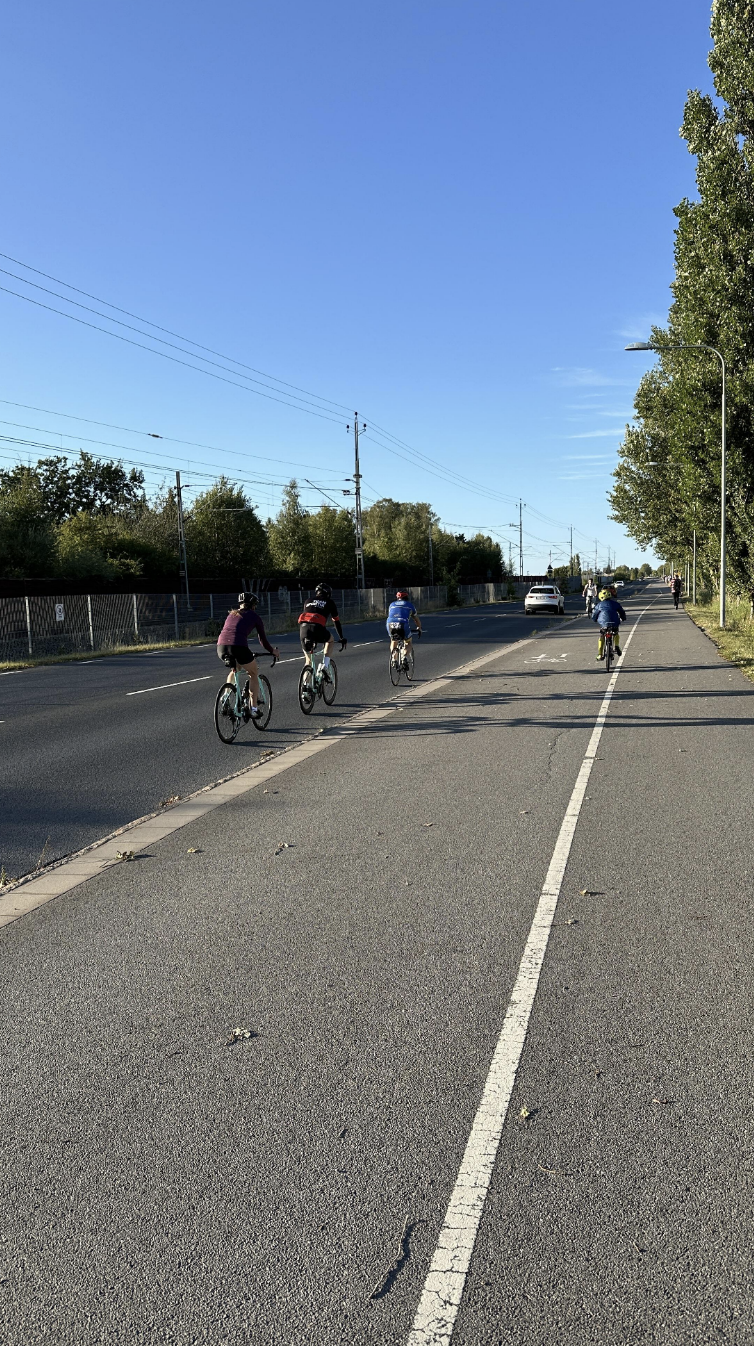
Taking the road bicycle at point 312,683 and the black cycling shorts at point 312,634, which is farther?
the road bicycle at point 312,683

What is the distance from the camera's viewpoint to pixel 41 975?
15.7ft

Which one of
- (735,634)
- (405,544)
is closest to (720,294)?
(735,634)

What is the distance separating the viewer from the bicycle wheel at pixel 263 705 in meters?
13.0

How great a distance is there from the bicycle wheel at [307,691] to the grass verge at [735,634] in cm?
798

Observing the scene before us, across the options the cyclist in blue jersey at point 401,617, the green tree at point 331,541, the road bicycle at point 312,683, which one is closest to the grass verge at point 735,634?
the cyclist in blue jersey at point 401,617

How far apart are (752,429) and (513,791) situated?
24784mm

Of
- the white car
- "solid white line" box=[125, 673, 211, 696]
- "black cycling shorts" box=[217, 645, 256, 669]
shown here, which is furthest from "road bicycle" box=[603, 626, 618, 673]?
the white car

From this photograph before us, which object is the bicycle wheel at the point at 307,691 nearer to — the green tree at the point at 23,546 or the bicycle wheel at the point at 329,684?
the bicycle wheel at the point at 329,684

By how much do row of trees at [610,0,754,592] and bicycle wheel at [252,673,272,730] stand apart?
67.6ft

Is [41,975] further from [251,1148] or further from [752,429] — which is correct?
[752,429]

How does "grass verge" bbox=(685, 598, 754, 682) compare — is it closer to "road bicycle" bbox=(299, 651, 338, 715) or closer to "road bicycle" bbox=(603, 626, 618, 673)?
"road bicycle" bbox=(603, 626, 618, 673)

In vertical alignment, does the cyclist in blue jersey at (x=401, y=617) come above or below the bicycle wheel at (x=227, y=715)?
above

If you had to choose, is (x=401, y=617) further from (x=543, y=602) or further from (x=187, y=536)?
(x=187, y=536)

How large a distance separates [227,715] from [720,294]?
75.7ft
